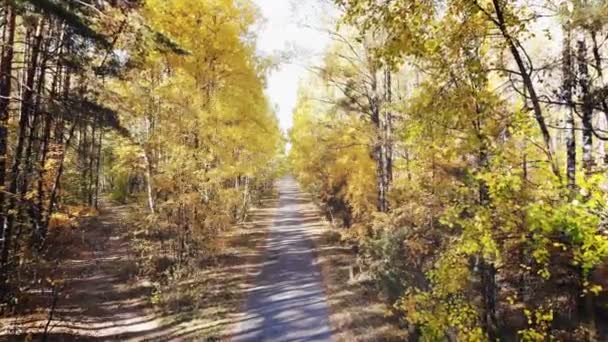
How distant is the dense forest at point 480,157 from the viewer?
4098 mm

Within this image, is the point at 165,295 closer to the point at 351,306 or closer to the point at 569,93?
the point at 351,306

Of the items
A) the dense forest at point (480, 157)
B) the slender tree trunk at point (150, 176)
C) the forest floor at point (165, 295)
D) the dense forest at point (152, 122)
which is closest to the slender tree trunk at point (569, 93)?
the dense forest at point (480, 157)

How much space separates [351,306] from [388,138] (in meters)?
5.12

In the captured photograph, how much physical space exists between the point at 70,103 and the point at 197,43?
615cm

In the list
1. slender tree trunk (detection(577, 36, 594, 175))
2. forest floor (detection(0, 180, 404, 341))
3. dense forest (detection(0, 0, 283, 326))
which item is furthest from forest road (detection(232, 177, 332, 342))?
slender tree trunk (detection(577, 36, 594, 175))

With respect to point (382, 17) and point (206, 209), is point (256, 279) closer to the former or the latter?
point (206, 209)

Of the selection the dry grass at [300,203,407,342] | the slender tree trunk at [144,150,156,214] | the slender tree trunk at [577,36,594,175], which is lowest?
the dry grass at [300,203,407,342]

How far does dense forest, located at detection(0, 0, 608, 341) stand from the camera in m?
4.40

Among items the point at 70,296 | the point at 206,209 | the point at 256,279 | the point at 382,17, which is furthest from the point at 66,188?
the point at 382,17

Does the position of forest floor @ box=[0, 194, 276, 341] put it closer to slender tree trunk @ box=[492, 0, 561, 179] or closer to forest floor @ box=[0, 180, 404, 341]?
forest floor @ box=[0, 180, 404, 341]

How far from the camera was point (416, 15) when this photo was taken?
12.7ft

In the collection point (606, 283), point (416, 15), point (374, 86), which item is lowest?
point (606, 283)

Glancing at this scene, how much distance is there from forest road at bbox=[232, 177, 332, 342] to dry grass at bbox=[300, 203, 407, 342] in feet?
1.02

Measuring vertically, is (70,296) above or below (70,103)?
below
